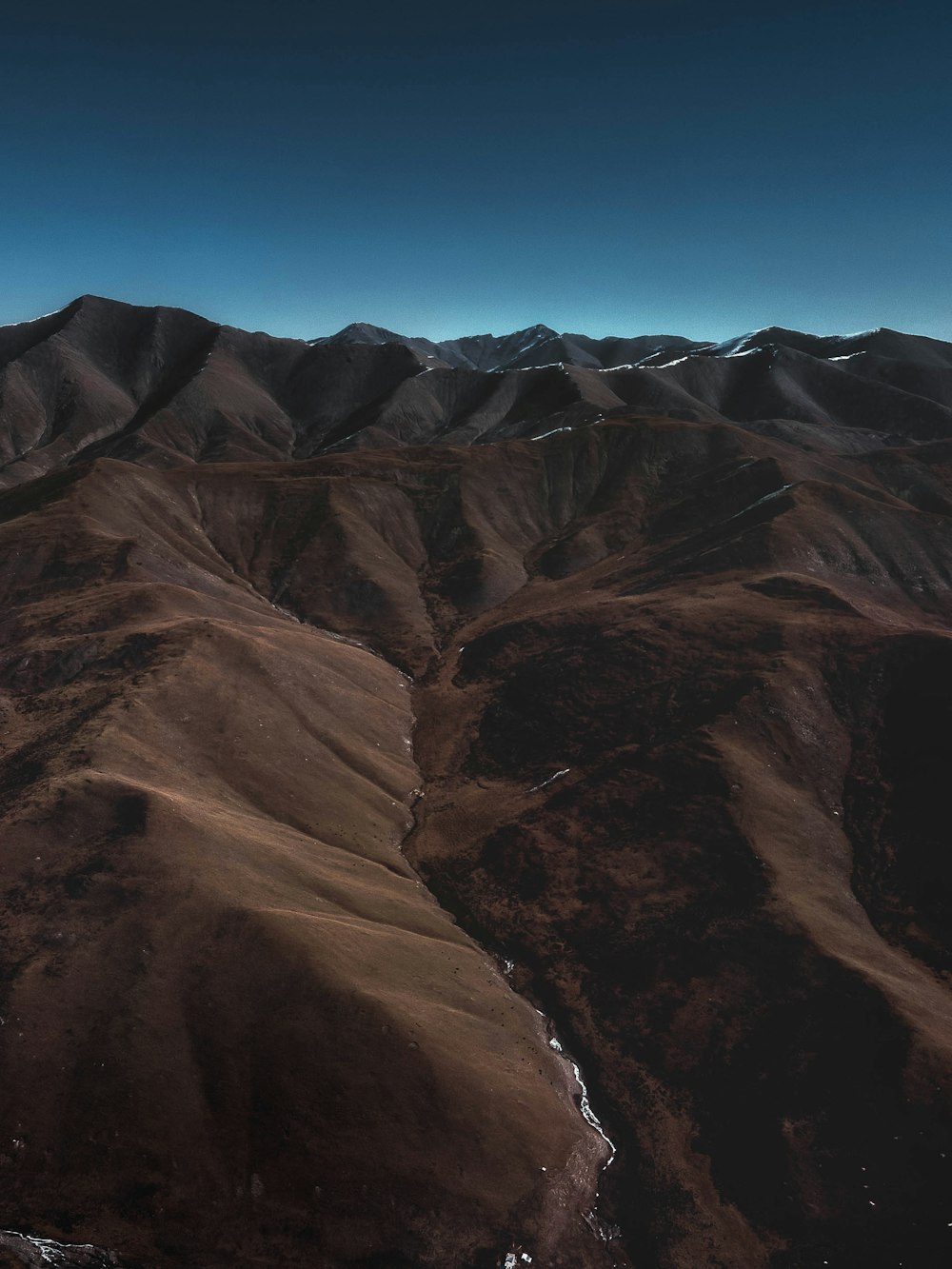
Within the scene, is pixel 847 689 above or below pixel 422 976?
above

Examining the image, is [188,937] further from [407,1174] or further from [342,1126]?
[407,1174]

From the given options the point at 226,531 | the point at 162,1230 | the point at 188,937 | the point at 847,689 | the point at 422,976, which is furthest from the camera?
the point at 226,531

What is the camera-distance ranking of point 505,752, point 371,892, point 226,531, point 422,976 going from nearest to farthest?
point 422,976 < point 371,892 < point 505,752 < point 226,531

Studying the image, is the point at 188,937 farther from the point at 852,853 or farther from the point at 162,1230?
the point at 852,853

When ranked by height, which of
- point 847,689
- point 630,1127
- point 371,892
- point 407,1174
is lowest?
point 630,1127

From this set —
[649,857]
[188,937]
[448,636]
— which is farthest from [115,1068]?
[448,636]

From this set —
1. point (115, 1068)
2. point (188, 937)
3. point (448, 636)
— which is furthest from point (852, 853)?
point (448, 636)

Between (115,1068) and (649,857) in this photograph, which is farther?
(649,857)

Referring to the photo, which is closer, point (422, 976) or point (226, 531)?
point (422, 976)

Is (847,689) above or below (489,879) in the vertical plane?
above
